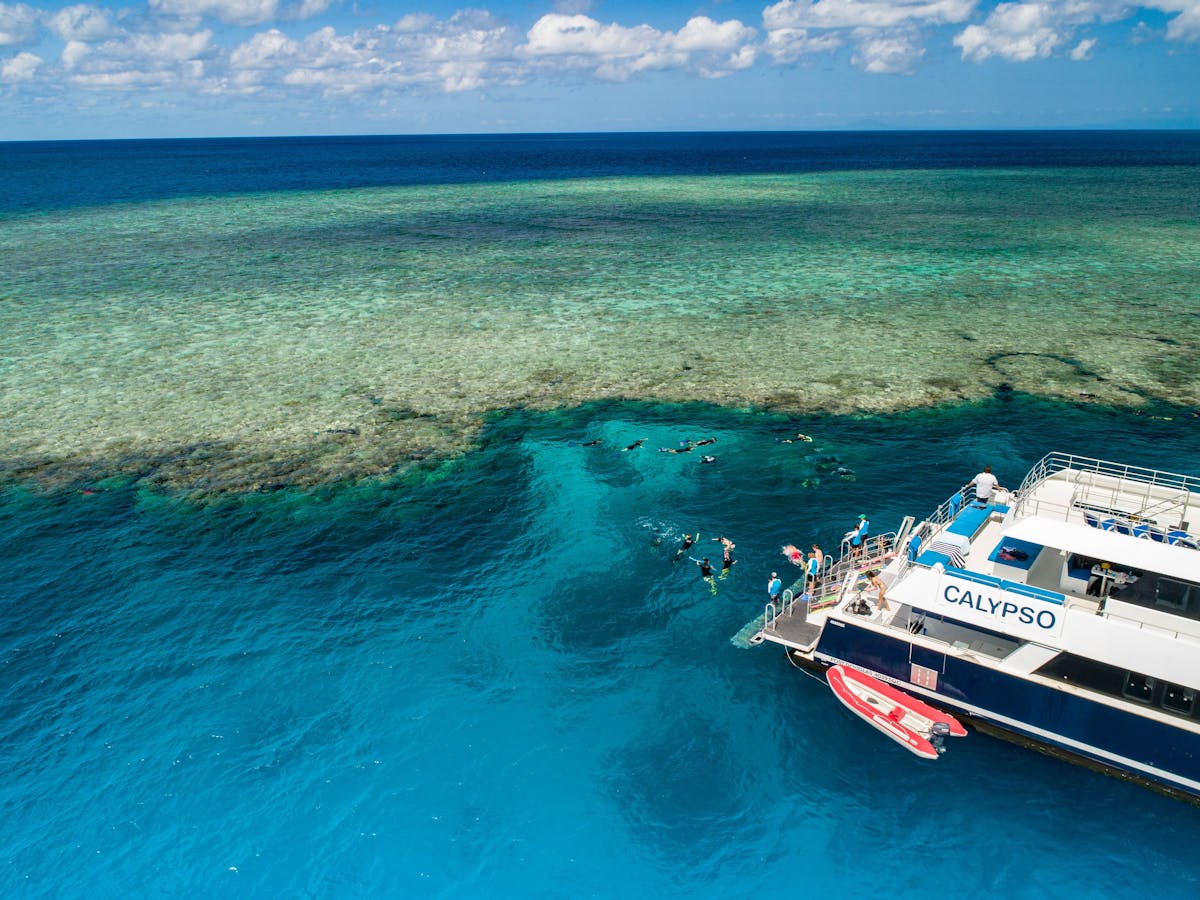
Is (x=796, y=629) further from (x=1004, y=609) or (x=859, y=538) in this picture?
(x=1004, y=609)

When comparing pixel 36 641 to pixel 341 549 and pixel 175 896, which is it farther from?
pixel 175 896

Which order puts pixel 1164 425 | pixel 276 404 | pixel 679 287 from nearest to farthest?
pixel 1164 425 → pixel 276 404 → pixel 679 287

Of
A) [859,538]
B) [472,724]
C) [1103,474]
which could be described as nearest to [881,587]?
[859,538]

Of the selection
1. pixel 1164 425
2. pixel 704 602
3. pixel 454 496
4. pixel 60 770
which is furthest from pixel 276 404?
pixel 1164 425

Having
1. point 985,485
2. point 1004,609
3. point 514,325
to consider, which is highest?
point 514,325

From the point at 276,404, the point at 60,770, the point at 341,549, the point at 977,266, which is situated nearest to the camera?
the point at 60,770

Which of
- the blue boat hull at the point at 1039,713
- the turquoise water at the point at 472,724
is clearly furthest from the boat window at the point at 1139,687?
the turquoise water at the point at 472,724
